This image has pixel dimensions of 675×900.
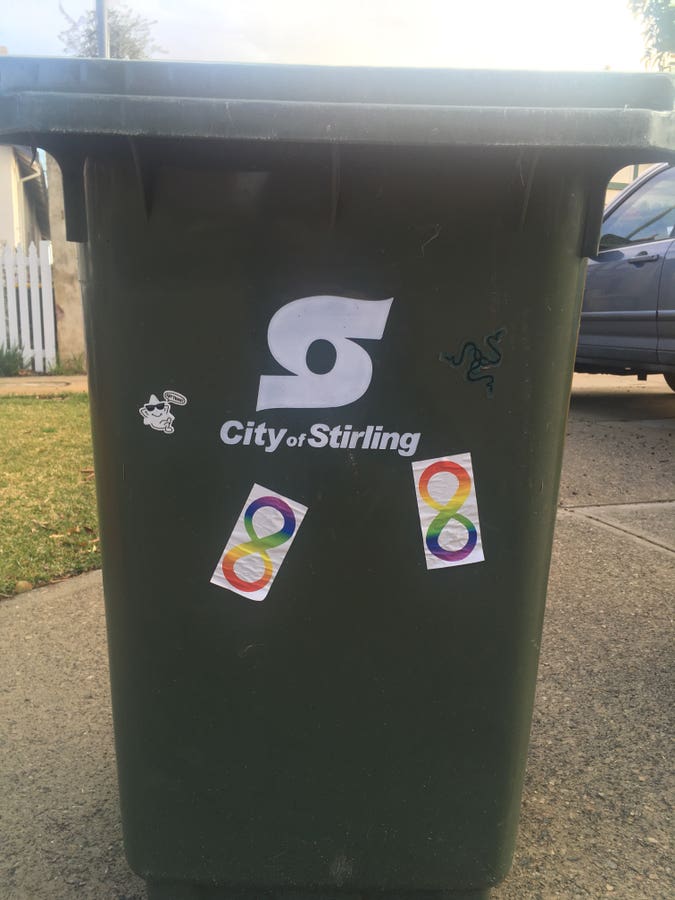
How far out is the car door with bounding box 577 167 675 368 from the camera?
6070mm

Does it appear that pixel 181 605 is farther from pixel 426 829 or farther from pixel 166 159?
pixel 166 159

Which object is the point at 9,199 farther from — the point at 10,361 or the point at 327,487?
the point at 327,487

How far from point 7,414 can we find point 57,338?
11.7ft

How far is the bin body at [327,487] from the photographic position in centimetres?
147

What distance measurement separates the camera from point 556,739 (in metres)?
2.58

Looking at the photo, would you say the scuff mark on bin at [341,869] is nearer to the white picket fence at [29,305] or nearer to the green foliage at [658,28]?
the white picket fence at [29,305]

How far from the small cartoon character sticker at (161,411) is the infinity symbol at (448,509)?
489mm

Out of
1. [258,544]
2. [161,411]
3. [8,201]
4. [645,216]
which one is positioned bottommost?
[258,544]

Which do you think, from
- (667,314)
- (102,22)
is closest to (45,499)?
(667,314)

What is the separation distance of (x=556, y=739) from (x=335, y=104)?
204 cm

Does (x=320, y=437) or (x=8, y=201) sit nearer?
(x=320, y=437)

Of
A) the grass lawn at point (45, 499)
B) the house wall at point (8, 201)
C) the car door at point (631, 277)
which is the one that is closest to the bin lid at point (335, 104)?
the grass lawn at point (45, 499)

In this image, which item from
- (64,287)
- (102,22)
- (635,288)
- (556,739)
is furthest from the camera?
(64,287)

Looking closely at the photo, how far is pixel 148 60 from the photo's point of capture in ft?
4.68
